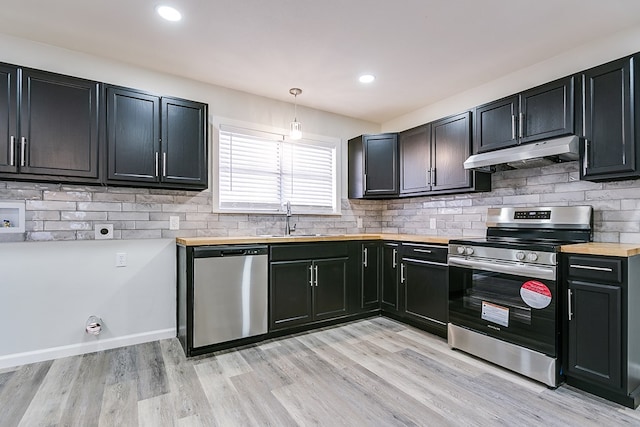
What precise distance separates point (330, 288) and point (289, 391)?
1350 millimetres

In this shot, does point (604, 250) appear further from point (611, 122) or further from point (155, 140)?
point (155, 140)

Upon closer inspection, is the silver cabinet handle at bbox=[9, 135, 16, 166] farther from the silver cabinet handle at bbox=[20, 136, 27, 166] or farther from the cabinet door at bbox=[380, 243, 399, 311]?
the cabinet door at bbox=[380, 243, 399, 311]

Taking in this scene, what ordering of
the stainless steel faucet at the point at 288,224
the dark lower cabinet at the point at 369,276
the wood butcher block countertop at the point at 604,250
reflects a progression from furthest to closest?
the stainless steel faucet at the point at 288,224
the dark lower cabinet at the point at 369,276
the wood butcher block countertop at the point at 604,250

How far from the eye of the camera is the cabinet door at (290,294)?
3076 mm

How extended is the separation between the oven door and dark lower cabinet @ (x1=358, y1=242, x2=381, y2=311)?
38.4 inches

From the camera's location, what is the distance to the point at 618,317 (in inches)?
78.3

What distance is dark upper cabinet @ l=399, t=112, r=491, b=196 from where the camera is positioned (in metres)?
3.32

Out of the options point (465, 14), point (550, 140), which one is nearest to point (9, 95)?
point (465, 14)

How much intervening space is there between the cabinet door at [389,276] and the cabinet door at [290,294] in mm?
946

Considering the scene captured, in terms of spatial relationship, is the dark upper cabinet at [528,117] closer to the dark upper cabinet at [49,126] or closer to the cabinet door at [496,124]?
the cabinet door at [496,124]

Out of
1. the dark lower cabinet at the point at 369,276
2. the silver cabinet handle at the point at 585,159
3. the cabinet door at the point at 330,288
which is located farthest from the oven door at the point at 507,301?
the cabinet door at the point at 330,288

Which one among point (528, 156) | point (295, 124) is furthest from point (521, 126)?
point (295, 124)

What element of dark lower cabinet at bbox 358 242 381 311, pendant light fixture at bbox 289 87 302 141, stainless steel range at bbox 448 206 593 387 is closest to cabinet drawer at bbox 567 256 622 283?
stainless steel range at bbox 448 206 593 387

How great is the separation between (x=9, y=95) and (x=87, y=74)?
627 millimetres
